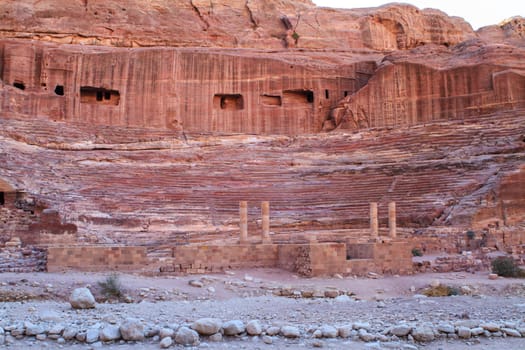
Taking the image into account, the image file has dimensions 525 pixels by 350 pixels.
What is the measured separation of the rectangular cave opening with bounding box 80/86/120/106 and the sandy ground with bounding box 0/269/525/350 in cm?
1872

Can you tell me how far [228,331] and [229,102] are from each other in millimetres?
24698

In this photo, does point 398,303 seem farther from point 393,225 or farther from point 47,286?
point 393,225

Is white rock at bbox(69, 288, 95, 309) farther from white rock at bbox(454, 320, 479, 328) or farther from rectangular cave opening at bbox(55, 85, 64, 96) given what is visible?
rectangular cave opening at bbox(55, 85, 64, 96)

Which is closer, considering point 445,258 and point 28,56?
point 445,258

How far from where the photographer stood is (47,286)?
33.9ft

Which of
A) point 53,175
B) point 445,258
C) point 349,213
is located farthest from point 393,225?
point 53,175

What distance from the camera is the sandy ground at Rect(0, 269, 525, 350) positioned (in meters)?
6.78

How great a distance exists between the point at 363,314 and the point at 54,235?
11586mm

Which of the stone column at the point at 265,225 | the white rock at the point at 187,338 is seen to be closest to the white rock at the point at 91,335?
the white rock at the point at 187,338

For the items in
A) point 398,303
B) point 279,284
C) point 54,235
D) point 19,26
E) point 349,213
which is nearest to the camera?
point 398,303

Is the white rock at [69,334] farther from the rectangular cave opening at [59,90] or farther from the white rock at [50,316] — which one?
the rectangular cave opening at [59,90]

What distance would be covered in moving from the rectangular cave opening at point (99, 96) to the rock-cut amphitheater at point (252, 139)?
110 mm

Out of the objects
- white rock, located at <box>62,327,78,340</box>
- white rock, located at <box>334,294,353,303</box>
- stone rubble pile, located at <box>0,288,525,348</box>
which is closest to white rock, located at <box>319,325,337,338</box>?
stone rubble pile, located at <box>0,288,525,348</box>

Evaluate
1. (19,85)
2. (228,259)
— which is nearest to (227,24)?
(19,85)
